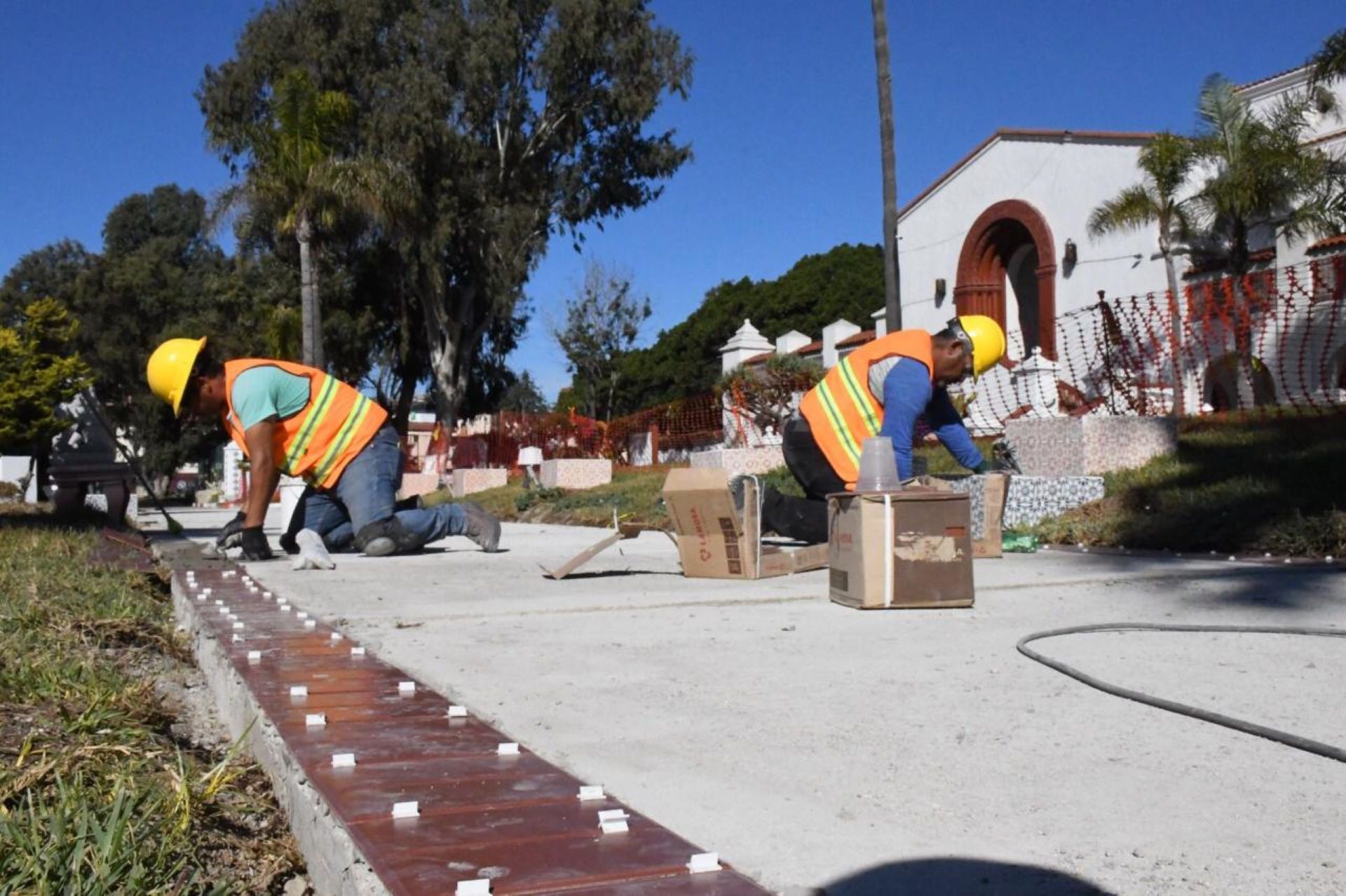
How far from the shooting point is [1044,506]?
934cm

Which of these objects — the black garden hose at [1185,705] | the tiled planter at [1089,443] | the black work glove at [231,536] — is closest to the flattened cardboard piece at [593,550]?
the black work glove at [231,536]

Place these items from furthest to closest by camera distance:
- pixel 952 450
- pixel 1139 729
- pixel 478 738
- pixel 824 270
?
pixel 824 270 → pixel 952 450 → pixel 1139 729 → pixel 478 738

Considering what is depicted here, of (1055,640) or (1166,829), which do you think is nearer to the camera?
(1166,829)

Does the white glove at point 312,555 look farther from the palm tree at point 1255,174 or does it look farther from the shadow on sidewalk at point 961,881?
the palm tree at point 1255,174

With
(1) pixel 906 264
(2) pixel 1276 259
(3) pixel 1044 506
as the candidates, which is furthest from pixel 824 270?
(3) pixel 1044 506

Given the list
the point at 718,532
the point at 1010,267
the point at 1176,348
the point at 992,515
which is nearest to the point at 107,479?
the point at 718,532

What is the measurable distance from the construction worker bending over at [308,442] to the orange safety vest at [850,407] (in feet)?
8.87

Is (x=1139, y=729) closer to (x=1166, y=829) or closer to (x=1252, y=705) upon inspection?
(x=1252, y=705)

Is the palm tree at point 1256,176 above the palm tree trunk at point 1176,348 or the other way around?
above

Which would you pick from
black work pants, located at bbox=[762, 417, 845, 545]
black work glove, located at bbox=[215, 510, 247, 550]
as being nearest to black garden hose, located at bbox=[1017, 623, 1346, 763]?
black work pants, located at bbox=[762, 417, 845, 545]

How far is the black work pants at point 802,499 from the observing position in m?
7.22

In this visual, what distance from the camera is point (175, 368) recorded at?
7133 mm

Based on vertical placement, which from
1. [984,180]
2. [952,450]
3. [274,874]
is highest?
[984,180]

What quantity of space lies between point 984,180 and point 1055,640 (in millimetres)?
24756
